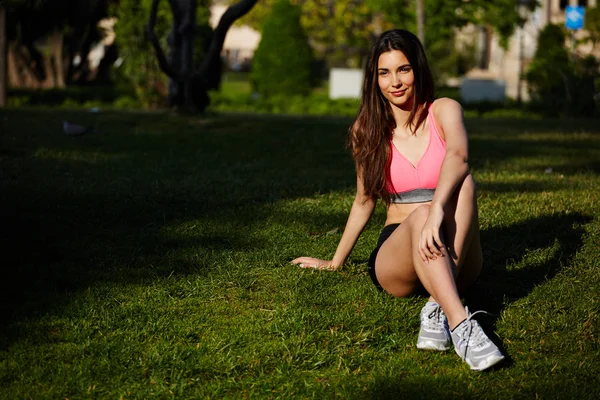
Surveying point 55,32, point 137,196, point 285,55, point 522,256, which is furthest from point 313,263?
point 55,32

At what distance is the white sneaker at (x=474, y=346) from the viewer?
3363 mm

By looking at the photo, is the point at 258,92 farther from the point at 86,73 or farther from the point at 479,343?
the point at 479,343

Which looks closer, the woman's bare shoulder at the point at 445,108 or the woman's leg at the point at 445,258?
the woman's leg at the point at 445,258

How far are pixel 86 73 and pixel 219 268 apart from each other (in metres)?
29.9

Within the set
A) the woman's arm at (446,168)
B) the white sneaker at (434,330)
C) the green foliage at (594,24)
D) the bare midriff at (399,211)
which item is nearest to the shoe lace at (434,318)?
the white sneaker at (434,330)

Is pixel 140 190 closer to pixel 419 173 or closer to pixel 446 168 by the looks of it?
pixel 419 173

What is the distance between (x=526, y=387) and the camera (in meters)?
3.26

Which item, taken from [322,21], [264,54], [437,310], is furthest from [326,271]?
[322,21]

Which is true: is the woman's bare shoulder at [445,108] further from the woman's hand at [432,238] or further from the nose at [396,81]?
the woman's hand at [432,238]

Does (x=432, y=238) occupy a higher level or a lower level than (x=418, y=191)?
lower

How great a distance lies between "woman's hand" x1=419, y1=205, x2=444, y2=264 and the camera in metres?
3.58

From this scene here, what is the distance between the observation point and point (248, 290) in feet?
14.3

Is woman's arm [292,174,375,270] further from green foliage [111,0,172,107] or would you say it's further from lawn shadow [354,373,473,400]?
green foliage [111,0,172,107]

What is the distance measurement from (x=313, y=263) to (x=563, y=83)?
51.8 feet
